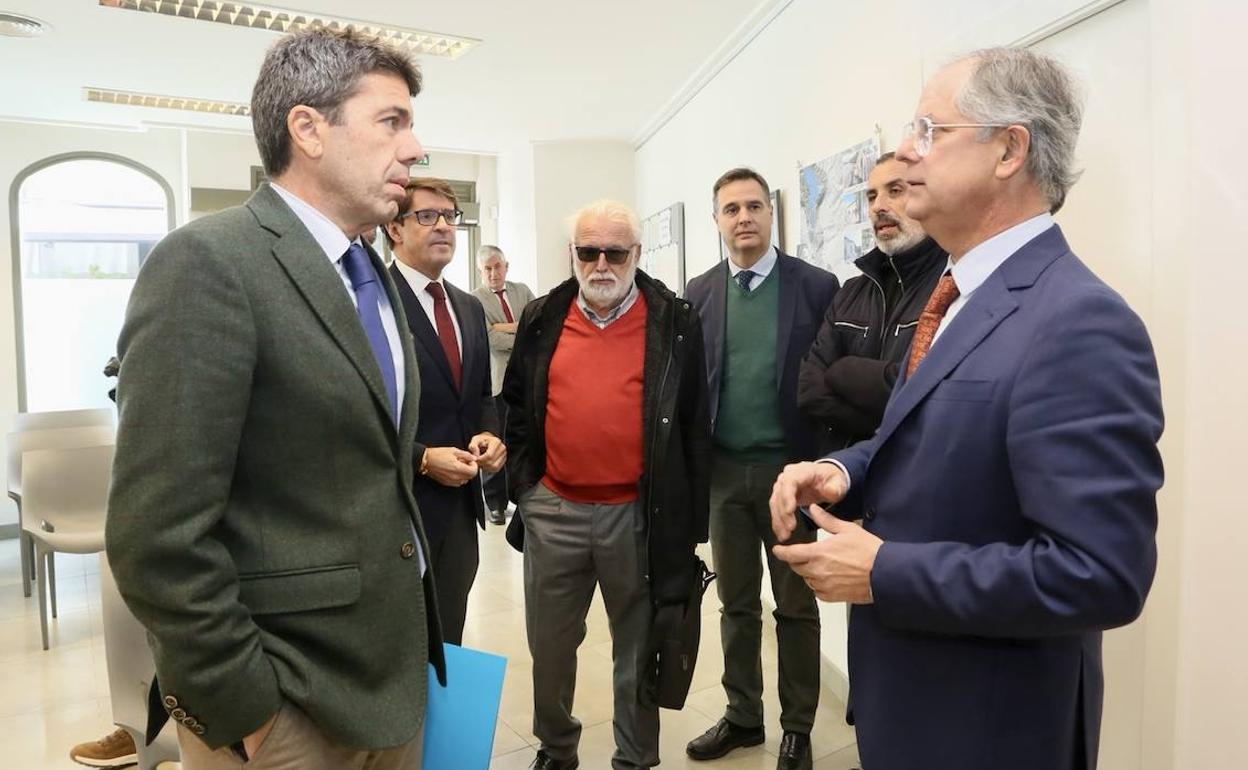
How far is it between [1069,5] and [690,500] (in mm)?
1699

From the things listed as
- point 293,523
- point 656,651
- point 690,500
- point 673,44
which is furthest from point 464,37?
point 293,523

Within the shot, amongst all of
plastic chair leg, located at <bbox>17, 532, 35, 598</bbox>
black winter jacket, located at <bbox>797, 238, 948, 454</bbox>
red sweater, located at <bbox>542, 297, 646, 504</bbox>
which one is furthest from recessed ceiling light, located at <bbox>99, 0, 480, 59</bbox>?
plastic chair leg, located at <bbox>17, 532, 35, 598</bbox>

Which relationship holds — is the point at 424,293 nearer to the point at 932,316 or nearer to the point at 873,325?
the point at 873,325

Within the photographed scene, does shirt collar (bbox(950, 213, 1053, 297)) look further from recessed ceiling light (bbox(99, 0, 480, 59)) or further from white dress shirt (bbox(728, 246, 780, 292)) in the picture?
recessed ceiling light (bbox(99, 0, 480, 59))

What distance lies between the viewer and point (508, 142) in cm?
710

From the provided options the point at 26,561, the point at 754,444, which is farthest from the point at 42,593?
the point at 754,444

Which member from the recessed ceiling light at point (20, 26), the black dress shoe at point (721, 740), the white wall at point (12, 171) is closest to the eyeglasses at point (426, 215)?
the black dress shoe at point (721, 740)

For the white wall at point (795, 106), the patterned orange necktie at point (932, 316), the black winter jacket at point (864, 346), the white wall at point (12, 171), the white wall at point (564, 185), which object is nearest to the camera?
the patterned orange necktie at point (932, 316)

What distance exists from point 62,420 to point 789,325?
4.87 m

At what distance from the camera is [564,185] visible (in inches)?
275

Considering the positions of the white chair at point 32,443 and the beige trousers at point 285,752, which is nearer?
the beige trousers at point 285,752

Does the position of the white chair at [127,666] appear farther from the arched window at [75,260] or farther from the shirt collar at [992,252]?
the arched window at [75,260]

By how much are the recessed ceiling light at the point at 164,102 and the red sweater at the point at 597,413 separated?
4870 millimetres

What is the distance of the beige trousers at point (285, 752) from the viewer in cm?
108
